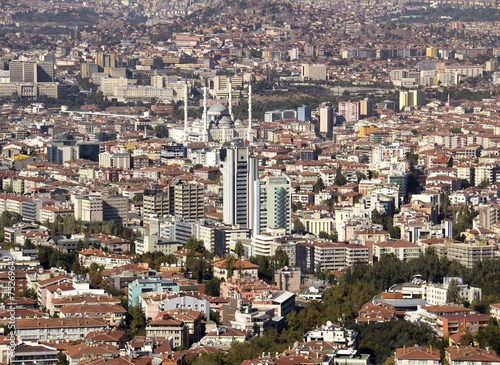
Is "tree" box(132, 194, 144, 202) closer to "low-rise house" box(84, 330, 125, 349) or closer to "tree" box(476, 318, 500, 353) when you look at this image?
"low-rise house" box(84, 330, 125, 349)

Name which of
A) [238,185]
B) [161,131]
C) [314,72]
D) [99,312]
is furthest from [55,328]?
[314,72]

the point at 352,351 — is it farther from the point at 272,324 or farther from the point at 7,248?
the point at 7,248

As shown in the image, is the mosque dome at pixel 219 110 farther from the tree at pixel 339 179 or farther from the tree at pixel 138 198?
the tree at pixel 138 198

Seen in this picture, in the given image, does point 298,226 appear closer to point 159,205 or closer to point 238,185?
point 238,185

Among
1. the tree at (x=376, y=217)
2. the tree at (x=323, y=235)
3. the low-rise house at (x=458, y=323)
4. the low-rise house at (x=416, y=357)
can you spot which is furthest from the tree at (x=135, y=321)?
the tree at (x=376, y=217)

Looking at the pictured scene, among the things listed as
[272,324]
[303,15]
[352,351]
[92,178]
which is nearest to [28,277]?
[272,324]
